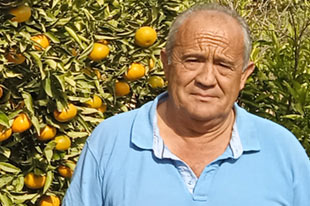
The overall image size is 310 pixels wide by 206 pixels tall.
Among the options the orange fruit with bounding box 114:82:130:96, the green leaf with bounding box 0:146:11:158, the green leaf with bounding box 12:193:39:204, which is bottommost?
the green leaf with bounding box 12:193:39:204

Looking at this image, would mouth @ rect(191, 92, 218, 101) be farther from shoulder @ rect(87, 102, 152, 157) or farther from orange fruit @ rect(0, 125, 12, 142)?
orange fruit @ rect(0, 125, 12, 142)

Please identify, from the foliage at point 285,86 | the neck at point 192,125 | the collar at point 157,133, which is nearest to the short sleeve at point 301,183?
the collar at point 157,133

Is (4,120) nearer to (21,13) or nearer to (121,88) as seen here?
(21,13)

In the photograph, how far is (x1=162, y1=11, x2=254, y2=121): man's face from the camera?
2.04 metres

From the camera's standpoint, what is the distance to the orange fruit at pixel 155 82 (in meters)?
3.61

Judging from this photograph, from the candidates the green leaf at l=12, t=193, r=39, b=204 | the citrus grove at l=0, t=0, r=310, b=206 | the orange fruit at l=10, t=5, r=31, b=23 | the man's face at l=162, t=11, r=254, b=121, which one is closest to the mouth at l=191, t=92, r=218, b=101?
the man's face at l=162, t=11, r=254, b=121

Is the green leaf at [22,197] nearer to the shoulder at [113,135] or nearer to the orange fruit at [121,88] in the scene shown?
the orange fruit at [121,88]

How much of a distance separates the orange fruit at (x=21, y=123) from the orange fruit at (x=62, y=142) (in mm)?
169

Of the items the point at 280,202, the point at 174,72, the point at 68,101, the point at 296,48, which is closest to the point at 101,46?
the point at 68,101

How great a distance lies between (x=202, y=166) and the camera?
7.01 feet

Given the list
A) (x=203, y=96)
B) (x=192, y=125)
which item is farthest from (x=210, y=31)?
(x=192, y=125)

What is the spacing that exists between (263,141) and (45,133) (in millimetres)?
1117

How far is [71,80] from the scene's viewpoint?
2.87m

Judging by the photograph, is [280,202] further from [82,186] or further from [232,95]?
[82,186]
